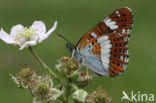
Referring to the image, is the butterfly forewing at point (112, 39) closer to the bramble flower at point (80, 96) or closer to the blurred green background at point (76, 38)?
the bramble flower at point (80, 96)

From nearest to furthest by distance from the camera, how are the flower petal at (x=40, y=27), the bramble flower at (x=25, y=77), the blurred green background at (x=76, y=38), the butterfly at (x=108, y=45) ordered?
the bramble flower at (x=25, y=77), the butterfly at (x=108, y=45), the flower petal at (x=40, y=27), the blurred green background at (x=76, y=38)

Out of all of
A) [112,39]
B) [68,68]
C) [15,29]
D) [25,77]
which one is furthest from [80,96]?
[15,29]

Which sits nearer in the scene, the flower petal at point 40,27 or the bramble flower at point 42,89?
the bramble flower at point 42,89

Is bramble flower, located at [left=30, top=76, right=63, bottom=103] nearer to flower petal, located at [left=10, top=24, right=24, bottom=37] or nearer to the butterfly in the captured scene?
the butterfly

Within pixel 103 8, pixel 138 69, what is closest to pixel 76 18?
pixel 103 8

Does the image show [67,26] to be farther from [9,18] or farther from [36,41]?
[36,41]

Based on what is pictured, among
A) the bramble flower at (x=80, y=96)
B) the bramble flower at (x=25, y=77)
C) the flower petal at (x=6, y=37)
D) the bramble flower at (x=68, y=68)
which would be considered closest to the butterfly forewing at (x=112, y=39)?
the bramble flower at (x=68, y=68)
